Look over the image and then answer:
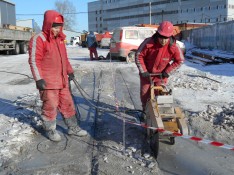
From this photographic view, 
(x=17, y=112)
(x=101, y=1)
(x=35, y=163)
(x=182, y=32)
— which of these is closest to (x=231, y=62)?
(x=17, y=112)

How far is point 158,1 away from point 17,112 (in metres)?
96.8

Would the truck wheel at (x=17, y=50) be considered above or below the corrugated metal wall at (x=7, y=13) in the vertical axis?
below

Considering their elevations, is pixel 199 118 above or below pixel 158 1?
below

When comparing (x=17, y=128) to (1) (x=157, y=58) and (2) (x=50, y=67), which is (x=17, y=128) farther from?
(1) (x=157, y=58)

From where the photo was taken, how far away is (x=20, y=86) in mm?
10148

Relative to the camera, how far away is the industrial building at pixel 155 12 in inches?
3179

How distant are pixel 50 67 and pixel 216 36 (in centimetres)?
2235

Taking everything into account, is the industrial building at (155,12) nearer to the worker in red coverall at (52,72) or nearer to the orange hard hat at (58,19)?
the worker in red coverall at (52,72)

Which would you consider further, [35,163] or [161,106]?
[161,106]

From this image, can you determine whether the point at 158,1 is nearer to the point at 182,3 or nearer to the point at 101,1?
the point at 182,3

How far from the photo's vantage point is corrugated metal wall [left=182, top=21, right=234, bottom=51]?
21.7m

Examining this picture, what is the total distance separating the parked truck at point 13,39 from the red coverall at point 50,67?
19.3 meters

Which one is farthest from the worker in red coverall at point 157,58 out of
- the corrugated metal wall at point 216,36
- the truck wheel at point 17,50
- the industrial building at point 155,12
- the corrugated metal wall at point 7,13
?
the industrial building at point 155,12

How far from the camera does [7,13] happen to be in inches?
1040
